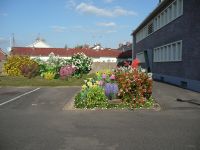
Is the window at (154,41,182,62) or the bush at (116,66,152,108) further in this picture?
the window at (154,41,182,62)

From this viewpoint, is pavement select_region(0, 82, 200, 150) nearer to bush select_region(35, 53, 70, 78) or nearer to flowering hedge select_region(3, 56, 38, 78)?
bush select_region(35, 53, 70, 78)

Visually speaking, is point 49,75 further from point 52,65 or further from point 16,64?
point 16,64

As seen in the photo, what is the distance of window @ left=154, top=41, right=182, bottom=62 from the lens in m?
21.6

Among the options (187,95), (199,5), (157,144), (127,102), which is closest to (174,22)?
(199,5)

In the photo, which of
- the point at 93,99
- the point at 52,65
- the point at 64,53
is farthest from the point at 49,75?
the point at 64,53

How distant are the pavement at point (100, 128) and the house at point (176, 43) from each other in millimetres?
5618

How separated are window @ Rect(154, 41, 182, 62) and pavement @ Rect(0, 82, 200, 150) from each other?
8.67 meters

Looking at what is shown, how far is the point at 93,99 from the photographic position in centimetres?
1302

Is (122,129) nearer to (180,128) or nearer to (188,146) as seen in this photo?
(180,128)

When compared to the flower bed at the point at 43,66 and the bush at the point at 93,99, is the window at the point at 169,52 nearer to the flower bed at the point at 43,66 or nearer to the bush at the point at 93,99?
the flower bed at the point at 43,66

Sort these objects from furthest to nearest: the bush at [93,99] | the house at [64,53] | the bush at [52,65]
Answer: the house at [64,53], the bush at [52,65], the bush at [93,99]

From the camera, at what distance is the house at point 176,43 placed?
18.1 m

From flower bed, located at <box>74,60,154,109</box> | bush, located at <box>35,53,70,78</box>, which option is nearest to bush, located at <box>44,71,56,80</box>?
bush, located at <box>35,53,70,78</box>

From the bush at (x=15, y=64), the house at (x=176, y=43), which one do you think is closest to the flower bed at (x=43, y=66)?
the bush at (x=15, y=64)
